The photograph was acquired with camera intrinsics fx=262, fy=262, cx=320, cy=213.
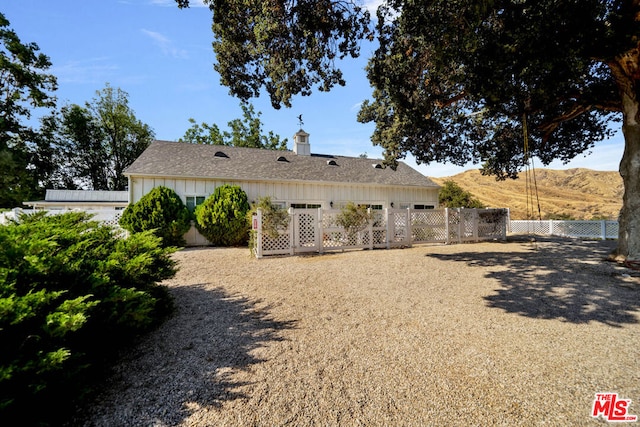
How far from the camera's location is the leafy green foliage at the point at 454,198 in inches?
730

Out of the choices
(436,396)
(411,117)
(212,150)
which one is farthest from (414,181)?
(436,396)

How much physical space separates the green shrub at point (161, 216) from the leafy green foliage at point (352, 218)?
697cm

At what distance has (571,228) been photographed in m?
15.5

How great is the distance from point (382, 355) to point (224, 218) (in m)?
10.1

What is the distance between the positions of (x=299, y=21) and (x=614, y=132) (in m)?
13.3

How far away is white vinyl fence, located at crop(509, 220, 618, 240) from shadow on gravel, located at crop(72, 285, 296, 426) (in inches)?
735

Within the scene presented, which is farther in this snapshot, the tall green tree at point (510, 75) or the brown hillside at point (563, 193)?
the brown hillside at point (563, 193)

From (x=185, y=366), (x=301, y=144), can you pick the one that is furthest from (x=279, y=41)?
(x=301, y=144)

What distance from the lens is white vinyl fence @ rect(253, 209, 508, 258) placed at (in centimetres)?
930

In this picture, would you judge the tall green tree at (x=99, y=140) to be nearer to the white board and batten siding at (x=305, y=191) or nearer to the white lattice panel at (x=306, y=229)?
the white board and batten siding at (x=305, y=191)

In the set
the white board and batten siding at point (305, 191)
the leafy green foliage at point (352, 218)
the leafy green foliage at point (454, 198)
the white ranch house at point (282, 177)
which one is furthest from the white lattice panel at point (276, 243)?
the leafy green foliage at point (454, 198)

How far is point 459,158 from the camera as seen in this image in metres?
12.0

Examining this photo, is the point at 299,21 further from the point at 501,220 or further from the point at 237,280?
the point at 501,220

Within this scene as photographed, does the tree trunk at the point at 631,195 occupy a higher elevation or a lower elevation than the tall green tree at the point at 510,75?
lower
